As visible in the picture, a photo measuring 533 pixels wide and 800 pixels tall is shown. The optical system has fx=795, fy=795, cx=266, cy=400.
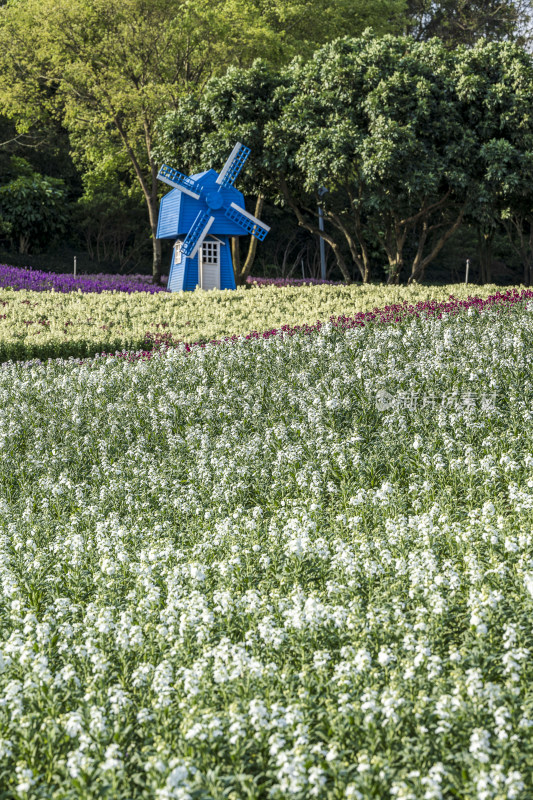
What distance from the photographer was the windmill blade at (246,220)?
3103 cm

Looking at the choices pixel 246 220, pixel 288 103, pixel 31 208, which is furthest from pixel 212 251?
pixel 31 208

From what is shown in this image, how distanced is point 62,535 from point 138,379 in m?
6.65

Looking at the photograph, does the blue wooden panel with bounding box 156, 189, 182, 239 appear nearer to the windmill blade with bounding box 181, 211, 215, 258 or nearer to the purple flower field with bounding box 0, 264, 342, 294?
the windmill blade with bounding box 181, 211, 215, 258

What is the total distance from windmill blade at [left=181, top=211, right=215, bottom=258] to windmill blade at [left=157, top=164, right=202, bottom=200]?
0.85 meters

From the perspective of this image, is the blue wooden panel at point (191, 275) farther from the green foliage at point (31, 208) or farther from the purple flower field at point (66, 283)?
the green foliage at point (31, 208)

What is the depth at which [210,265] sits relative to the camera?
102 ft

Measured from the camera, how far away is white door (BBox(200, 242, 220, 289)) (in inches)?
1224

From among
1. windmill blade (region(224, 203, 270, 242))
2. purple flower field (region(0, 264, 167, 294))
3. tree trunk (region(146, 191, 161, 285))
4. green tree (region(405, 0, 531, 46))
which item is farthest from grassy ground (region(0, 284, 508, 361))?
green tree (region(405, 0, 531, 46))

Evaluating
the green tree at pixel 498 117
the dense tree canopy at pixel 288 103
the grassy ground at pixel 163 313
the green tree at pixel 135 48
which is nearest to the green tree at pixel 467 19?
the dense tree canopy at pixel 288 103

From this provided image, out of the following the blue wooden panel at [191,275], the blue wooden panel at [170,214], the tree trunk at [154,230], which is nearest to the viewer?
the blue wooden panel at [191,275]

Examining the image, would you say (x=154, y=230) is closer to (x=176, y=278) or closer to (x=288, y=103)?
(x=176, y=278)

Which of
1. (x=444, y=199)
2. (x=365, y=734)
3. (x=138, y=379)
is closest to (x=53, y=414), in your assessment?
(x=138, y=379)

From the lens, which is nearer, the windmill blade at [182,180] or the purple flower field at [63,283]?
the purple flower field at [63,283]

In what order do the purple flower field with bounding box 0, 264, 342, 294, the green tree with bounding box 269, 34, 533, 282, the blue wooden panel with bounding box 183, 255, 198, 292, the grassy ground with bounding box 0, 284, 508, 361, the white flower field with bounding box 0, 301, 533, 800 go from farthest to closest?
the blue wooden panel with bounding box 183, 255, 198, 292 < the purple flower field with bounding box 0, 264, 342, 294 < the green tree with bounding box 269, 34, 533, 282 < the grassy ground with bounding box 0, 284, 508, 361 < the white flower field with bounding box 0, 301, 533, 800
